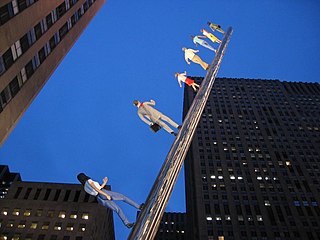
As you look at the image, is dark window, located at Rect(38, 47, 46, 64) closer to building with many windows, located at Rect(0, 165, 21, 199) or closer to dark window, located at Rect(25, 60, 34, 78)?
dark window, located at Rect(25, 60, 34, 78)

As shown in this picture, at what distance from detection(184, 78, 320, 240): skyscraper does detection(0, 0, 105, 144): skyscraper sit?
5572 centimetres

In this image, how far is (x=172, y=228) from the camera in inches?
→ 5315

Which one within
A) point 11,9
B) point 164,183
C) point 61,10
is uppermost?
point 61,10

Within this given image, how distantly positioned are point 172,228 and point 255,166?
55113 millimetres

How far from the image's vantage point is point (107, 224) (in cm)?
8381

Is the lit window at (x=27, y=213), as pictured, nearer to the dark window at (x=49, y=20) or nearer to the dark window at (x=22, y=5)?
the dark window at (x=49, y=20)

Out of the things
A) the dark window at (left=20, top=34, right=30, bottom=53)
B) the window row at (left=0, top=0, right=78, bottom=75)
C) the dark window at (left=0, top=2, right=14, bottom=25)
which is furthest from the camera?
the dark window at (left=20, top=34, right=30, bottom=53)

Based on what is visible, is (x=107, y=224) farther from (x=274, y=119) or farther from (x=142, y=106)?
(x=142, y=106)

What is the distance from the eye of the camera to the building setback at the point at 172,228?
131000 mm

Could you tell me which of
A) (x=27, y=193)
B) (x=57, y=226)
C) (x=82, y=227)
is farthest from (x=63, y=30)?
(x=27, y=193)

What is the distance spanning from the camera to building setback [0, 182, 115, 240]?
68.7 m

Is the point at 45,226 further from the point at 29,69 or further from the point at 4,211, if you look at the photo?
the point at 29,69

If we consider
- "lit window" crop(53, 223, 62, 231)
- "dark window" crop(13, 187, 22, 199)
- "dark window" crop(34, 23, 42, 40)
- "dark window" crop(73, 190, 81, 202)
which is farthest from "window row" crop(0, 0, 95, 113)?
"dark window" crop(13, 187, 22, 199)

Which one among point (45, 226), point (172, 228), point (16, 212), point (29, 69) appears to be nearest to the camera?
point (29, 69)
